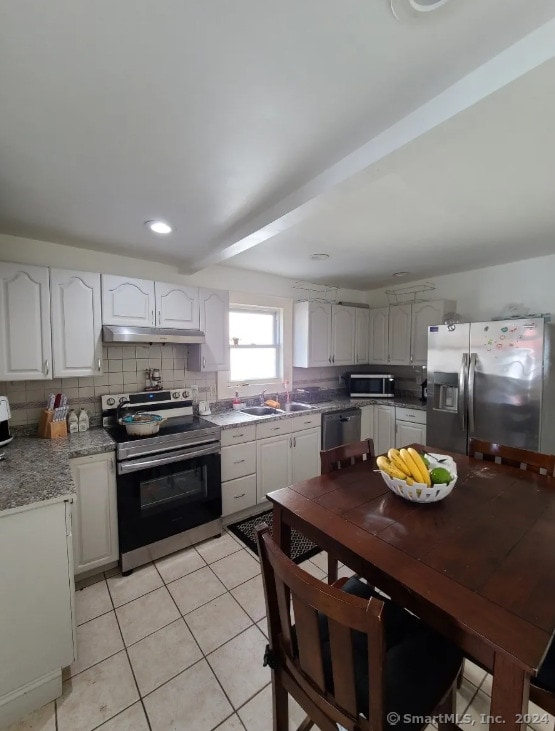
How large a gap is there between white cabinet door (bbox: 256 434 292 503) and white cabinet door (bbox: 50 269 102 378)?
4.93ft

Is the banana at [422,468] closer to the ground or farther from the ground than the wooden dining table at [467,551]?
farther from the ground

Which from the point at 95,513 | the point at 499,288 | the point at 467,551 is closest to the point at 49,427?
the point at 95,513

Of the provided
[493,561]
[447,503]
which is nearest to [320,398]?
[447,503]

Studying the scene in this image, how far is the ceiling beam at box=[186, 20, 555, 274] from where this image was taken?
85cm

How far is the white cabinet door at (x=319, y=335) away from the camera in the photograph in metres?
3.65

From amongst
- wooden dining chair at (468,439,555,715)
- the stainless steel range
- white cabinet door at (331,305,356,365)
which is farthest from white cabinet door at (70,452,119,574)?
white cabinet door at (331,305,356,365)

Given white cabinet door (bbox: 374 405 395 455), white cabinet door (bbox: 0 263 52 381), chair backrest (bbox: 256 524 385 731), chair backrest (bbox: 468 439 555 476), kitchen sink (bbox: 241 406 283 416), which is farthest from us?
white cabinet door (bbox: 374 405 395 455)

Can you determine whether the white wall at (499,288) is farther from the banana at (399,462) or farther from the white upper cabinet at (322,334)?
the banana at (399,462)

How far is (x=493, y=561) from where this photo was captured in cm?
98

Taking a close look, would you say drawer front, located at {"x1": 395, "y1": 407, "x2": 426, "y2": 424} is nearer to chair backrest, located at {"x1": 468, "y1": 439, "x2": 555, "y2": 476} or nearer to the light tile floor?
chair backrest, located at {"x1": 468, "y1": 439, "x2": 555, "y2": 476}

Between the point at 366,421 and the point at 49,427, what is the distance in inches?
121

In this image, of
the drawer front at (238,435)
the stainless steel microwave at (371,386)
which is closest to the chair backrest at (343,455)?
the drawer front at (238,435)

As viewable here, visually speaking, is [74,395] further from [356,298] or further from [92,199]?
[356,298]

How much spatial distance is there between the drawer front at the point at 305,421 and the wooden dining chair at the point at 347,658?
1944 millimetres
